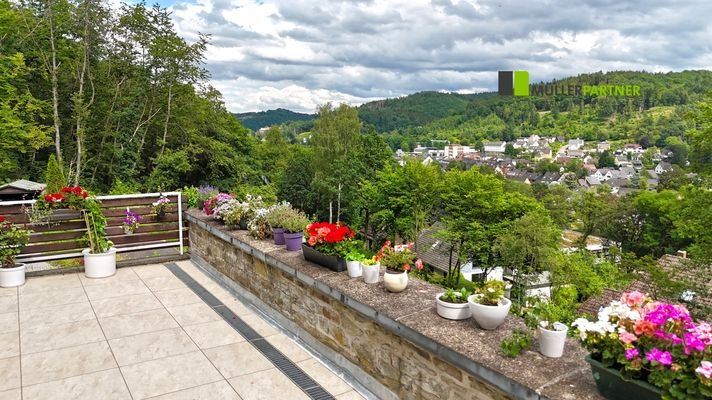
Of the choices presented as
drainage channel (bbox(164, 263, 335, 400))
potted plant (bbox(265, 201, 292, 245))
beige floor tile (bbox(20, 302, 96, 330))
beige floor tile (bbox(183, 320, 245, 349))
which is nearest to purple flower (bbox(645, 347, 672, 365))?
drainage channel (bbox(164, 263, 335, 400))

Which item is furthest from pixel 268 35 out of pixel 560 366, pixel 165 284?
pixel 560 366

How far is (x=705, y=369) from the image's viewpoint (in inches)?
52.9

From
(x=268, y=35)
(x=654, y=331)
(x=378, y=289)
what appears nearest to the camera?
(x=654, y=331)

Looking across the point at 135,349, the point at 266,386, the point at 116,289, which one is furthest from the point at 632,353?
the point at 116,289

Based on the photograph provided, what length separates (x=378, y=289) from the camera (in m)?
3.08

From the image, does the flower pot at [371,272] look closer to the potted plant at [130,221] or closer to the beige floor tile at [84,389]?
the beige floor tile at [84,389]

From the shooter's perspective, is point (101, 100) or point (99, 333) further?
point (101, 100)

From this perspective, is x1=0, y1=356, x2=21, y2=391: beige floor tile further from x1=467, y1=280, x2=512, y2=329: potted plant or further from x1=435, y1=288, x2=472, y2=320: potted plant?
x1=467, y1=280, x2=512, y2=329: potted plant

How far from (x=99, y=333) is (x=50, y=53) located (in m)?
18.3

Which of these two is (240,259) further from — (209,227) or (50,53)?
(50,53)

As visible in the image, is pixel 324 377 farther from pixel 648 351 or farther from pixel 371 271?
pixel 648 351

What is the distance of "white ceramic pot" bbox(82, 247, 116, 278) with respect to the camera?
216 inches

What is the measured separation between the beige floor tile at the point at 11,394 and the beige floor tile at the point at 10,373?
0.06m

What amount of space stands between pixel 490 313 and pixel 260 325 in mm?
2407
